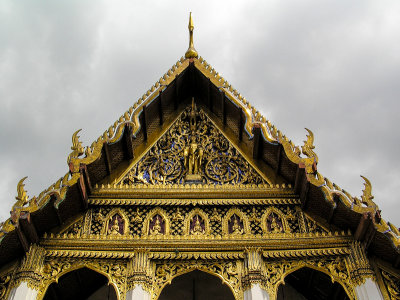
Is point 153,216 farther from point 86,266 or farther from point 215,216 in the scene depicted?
point 86,266

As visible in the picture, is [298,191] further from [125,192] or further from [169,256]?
[125,192]

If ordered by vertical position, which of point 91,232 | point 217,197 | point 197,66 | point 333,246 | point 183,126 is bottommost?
point 333,246

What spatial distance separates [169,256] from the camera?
7965mm

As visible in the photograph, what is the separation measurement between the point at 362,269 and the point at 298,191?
1.86m

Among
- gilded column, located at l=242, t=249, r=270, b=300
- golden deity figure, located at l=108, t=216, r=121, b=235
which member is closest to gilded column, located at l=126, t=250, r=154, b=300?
golden deity figure, located at l=108, t=216, r=121, b=235

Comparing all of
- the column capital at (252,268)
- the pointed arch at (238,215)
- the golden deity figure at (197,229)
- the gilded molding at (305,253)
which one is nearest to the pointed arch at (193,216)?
the golden deity figure at (197,229)

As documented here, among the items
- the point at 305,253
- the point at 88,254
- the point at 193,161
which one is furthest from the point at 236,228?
the point at 88,254

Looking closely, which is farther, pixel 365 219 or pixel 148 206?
pixel 148 206

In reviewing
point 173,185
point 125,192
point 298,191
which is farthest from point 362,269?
point 125,192

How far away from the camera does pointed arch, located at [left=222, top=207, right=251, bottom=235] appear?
27.7 ft

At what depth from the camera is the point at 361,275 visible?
24.7 feet

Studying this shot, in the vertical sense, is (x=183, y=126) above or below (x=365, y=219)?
above

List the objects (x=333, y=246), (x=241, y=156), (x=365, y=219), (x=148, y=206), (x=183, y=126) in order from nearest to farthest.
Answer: (x=365, y=219) → (x=333, y=246) → (x=148, y=206) → (x=241, y=156) → (x=183, y=126)

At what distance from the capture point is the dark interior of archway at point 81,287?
28.0 ft
